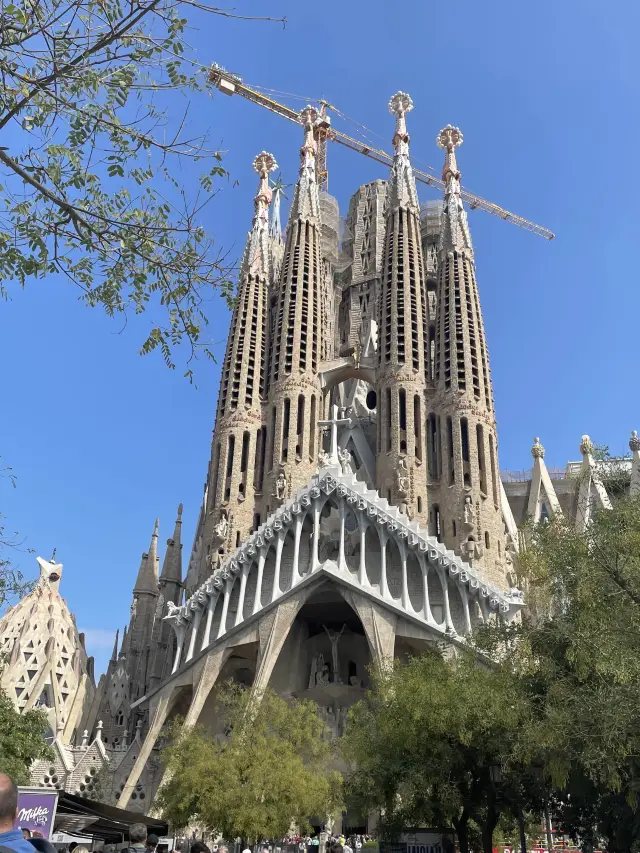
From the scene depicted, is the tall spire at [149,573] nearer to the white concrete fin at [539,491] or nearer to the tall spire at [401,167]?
the white concrete fin at [539,491]

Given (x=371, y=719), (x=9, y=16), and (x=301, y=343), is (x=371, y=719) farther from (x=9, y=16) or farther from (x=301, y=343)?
(x=301, y=343)

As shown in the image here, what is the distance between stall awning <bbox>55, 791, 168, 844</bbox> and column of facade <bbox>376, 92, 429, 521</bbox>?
1992 centimetres

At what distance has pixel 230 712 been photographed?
22.0 meters

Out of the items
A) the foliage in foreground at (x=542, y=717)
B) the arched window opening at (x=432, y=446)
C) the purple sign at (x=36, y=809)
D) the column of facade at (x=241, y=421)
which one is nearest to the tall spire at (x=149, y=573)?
the column of facade at (x=241, y=421)

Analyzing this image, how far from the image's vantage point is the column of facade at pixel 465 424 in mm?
30125

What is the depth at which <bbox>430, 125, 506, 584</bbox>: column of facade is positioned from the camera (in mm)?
30125

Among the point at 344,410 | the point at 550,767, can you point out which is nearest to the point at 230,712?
the point at 550,767

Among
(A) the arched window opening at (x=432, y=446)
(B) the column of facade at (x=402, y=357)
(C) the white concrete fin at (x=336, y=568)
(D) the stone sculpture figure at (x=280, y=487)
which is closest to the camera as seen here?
(C) the white concrete fin at (x=336, y=568)

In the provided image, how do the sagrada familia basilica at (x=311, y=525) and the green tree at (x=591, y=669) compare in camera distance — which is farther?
the sagrada familia basilica at (x=311, y=525)

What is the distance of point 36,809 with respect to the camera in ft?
23.2

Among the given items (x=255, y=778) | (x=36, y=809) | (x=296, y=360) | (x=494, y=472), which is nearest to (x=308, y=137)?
(x=296, y=360)

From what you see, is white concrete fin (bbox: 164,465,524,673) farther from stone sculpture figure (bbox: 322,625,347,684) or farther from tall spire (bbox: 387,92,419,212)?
tall spire (bbox: 387,92,419,212)

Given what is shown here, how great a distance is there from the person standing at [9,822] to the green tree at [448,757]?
1208 centimetres

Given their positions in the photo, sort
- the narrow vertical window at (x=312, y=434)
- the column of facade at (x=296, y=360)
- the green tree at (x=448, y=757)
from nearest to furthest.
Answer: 1. the green tree at (x=448, y=757)
2. the column of facade at (x=296, y=360)
3. the narrow vertical window at (x=312, y=434)
